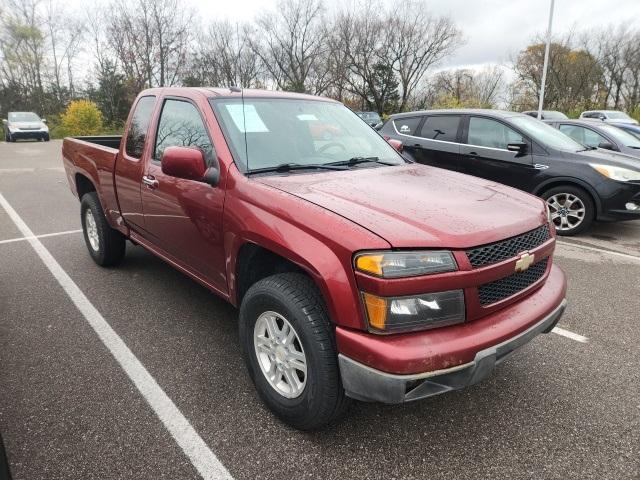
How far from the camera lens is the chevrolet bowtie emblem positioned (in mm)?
2207

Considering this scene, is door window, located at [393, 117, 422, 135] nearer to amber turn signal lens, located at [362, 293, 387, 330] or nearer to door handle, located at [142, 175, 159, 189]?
door handle, located at [142, 175, 159, 189]

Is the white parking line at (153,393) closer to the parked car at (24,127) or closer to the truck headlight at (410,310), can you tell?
the truck headlight at (410,310)

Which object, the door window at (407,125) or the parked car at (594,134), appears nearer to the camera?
the door window at (407,125)

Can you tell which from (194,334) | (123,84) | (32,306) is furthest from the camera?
(123,84)

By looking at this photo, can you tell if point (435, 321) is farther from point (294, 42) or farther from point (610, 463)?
point (294, 42)

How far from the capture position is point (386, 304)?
190 cm

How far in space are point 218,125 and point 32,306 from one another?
2.40 m

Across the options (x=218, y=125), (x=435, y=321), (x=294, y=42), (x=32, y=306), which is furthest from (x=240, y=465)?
(x=294, y=42)

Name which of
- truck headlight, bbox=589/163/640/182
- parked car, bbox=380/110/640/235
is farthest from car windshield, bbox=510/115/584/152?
truck headlight, bbox=589/163/640/182

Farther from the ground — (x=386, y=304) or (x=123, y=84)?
(x=123, y=84)

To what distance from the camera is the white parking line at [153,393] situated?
217cm

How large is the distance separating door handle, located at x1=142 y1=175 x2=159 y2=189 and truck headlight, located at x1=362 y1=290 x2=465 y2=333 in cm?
210

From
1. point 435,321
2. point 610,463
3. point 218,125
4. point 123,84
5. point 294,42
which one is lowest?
point 610,463

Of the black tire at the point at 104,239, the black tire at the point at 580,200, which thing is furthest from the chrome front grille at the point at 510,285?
the black tire at the point at 580,200
